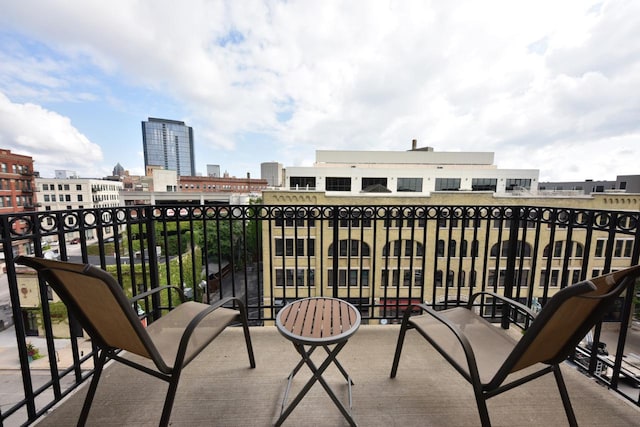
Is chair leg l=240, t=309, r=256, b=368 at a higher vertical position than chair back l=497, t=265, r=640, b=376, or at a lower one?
lower

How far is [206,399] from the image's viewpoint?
5.93ft

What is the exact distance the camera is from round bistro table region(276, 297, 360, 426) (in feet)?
5.00

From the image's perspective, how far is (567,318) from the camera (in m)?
1.25

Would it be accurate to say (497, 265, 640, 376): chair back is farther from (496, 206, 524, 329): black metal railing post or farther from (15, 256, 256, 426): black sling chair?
(15, 256, 256, 426): black sling chair

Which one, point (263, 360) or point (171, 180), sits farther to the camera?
point (171, 180)

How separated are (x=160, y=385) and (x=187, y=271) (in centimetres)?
2108

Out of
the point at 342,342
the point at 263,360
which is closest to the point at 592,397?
the point at 342,342

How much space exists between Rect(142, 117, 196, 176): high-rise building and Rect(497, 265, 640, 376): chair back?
111m

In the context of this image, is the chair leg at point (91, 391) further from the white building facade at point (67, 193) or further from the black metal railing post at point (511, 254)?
the white building facade at point (67, 193)

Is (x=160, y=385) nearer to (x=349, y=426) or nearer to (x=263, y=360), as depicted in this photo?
(x=263, y=360)

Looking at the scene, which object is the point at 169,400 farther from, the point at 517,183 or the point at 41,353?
the point at 517,183

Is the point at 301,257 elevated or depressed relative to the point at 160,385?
depressed

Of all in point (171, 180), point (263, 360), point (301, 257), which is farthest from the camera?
point (171, 180)

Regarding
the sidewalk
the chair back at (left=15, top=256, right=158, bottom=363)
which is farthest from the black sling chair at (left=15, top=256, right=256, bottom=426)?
the sidewalk
